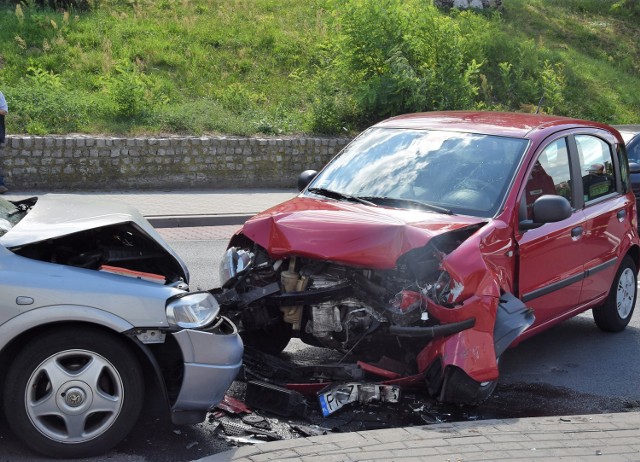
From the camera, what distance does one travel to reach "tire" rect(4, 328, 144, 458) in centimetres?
489

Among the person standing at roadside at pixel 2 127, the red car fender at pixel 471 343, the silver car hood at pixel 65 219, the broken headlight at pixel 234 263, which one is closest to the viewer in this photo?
the silver car hood at pixel 65 219

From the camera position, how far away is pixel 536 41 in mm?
27266

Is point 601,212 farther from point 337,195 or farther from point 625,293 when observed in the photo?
point 337,195

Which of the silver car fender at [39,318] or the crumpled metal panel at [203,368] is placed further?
the crumpled metal panel at [203,368]

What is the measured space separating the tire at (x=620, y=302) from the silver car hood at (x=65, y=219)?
4046 millimetres

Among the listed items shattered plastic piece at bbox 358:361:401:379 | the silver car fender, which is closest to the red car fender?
shattered plastic piece at bbox 358:361:401:379

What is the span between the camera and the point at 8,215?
5879 mm

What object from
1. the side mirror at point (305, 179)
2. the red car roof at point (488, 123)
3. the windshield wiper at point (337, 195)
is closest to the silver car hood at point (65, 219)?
the windshield wiper at point (337, 195)

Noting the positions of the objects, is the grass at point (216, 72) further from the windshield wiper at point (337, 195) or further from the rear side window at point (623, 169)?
the windshield wiper at point (337, 195)

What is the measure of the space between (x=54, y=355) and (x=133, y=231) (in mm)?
1202

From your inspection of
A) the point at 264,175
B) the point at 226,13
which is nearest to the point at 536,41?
the point at 226,13

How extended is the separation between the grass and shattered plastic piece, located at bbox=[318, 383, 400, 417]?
473 inches

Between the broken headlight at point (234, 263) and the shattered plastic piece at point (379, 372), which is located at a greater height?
the broken headlight at point (234, 263)

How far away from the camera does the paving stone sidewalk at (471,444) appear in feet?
15.7
